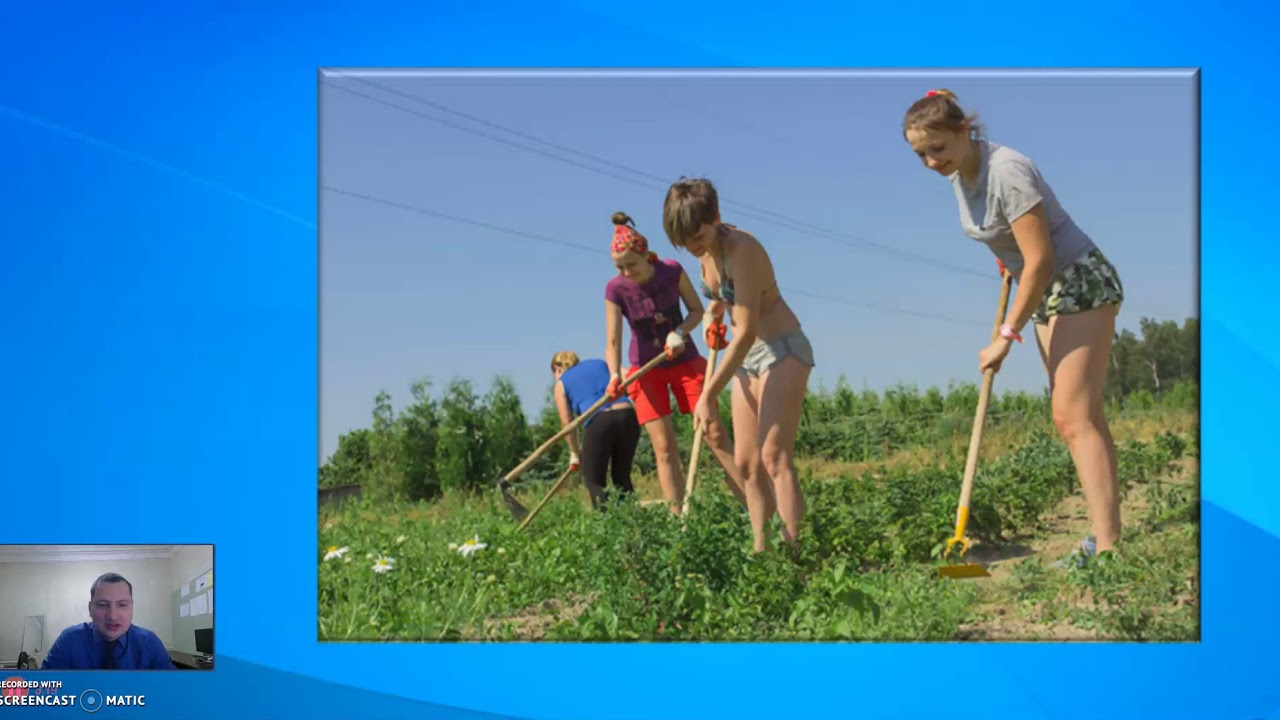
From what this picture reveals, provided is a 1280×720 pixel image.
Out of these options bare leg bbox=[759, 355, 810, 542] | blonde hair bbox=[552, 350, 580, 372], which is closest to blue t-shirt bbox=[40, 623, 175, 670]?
blonde hair bbox=[552, 350, 580, 372]

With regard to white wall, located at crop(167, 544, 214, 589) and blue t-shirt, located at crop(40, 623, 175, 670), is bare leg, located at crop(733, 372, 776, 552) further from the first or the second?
blue t-shirt, located at crop(40, 623, 175, 670)

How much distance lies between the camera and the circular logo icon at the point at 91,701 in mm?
5660

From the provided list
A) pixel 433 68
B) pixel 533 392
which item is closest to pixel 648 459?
pixel 533 392

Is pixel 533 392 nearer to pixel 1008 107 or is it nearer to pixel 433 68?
pixel 433 68

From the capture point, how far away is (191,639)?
5.63 meters

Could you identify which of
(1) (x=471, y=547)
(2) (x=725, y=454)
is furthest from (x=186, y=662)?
(2) (x=725, y=454)

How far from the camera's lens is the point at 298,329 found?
5.64m

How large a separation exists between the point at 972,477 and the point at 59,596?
3636mm

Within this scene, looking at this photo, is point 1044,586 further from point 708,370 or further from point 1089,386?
point 708,370

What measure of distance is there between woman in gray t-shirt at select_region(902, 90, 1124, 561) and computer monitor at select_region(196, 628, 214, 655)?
3.19 m

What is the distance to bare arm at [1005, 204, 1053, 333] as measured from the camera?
543 centimetres

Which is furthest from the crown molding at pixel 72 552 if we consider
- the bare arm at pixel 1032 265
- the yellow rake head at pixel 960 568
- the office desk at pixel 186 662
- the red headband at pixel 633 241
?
→ the bare arm at pixel 1032 265

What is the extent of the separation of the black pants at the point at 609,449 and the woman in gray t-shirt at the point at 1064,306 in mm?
1417

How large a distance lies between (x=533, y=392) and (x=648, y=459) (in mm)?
536
